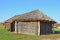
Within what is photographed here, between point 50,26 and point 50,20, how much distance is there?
2.27 meters

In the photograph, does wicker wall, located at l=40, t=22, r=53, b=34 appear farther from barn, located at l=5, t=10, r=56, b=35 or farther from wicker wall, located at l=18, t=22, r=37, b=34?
wicker wall, located at l=18, t=22, r=37, b=34

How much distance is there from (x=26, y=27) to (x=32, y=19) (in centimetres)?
248

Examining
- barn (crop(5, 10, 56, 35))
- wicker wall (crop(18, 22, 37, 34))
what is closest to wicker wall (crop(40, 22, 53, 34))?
barn (crop(5, 10, 56, 35))

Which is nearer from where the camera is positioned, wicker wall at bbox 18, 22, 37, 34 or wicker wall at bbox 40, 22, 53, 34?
wicker wall at bbox 18, 22, 37, 34

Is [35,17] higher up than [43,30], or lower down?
higher up

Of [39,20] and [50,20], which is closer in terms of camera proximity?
[39,20]

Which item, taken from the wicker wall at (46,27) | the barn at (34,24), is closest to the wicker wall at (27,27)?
the barn at (34,24)

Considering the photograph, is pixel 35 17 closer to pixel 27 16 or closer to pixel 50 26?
pixel 27 16

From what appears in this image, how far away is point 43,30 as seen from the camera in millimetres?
38062

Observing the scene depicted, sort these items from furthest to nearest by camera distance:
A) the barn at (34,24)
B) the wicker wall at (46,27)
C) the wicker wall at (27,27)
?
the wicker wall at (46,27)
the wicker wall at (27,27)
the barn at (34,24)

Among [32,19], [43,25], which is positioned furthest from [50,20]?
[32,19]


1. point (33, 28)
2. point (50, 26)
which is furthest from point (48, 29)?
point (33, 28)

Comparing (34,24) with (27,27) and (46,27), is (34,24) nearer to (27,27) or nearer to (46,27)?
(27,27)

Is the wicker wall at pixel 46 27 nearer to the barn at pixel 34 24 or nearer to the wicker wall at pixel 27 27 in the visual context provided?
the barn at pixel 34 24
